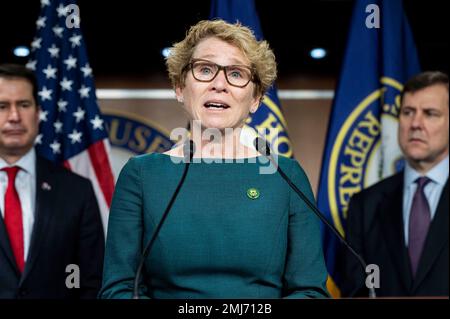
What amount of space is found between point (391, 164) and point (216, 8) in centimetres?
113

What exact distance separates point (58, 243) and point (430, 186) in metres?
1.66

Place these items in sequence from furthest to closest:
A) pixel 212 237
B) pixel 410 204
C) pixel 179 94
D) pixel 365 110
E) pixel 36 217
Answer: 1. pixel 365 110
2. pixel 410 204
3. pixel 36 217
4. pixel 179 94
5. pixel 212 237

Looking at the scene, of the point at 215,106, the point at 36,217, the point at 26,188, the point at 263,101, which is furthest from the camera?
the point at 263,101

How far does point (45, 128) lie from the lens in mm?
3361

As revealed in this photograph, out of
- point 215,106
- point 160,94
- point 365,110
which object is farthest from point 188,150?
point 160,94

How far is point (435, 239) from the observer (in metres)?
3.09

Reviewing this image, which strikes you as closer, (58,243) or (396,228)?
(58,243)

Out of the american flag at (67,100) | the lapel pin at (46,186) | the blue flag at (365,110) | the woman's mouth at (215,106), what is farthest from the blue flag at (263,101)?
the woman's mouth at (215,106)

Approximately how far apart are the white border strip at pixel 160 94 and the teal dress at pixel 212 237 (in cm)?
280

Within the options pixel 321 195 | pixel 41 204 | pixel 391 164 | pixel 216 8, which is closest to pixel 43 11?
pixel 216 8

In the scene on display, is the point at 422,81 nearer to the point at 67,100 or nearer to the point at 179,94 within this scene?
the point at 67,100

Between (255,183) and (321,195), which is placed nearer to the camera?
(255,183)

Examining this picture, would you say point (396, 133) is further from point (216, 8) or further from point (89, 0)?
point (89, 0)

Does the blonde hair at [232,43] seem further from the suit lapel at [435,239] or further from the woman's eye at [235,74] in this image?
the suit lapel at [435,239]
